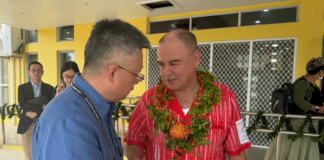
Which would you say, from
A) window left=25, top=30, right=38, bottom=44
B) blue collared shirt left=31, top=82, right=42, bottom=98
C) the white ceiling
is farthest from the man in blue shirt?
window left=25, top=30, right=38, bottom=44

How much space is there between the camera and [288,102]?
2.73 metres

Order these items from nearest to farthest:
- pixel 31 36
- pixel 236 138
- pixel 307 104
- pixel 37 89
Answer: pixel 236 138 < pixel 307 104 < pixel 37 89 < pixel 31 36

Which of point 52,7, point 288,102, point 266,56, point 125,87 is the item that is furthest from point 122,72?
point 52,7

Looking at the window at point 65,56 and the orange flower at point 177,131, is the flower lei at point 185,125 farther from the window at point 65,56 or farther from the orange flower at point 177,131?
the window at point 65,56

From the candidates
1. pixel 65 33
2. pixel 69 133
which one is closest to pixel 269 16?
pixel 69 133

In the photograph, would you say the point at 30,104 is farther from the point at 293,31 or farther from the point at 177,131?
the point at 293,31

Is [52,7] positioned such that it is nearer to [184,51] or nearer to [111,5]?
[111,5]

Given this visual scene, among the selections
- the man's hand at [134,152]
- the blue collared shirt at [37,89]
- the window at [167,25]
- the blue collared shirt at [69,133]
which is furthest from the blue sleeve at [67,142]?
the window at [167,25]

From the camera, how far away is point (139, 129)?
1.35 m

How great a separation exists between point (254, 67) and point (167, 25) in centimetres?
254

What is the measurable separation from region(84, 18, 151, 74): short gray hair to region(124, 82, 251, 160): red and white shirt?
0.67 m

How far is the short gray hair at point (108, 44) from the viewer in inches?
30.9

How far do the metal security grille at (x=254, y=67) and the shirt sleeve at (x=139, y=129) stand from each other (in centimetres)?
379

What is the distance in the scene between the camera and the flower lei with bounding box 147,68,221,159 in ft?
4.07
